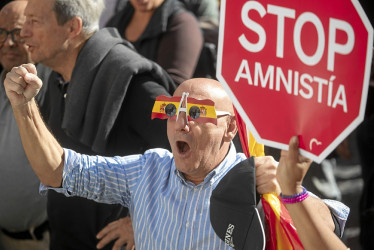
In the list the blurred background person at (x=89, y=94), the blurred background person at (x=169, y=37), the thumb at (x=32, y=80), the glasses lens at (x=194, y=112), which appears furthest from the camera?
the blurred background person at (x=169, y=37)

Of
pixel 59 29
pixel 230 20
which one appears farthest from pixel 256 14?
pixel 59 29

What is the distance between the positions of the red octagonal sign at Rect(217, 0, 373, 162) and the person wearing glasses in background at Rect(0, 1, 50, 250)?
235 centimetres

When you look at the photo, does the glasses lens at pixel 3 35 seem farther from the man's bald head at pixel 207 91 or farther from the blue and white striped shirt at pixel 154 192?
the man's bald head at pixel 207 91

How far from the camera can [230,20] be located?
2.17 m

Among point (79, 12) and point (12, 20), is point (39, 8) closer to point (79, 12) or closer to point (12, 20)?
point (79, 12)

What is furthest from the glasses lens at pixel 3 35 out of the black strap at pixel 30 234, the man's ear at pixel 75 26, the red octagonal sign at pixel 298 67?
the red octagonal sign at pixel 298 67

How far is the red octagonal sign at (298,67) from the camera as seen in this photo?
1951 mm

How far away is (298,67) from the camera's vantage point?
81.4 inches

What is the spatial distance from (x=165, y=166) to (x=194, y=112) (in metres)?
0.29

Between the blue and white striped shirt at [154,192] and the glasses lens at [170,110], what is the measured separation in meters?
0.22

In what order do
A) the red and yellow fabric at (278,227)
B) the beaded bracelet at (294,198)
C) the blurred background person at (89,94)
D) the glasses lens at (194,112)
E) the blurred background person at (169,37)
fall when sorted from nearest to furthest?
the beaded bracelet at (294,198), the red and yellow fabric at (278,227), the glasses lens at (194,112), the blurred background person at (89,94), the blurred background person at (169,37)

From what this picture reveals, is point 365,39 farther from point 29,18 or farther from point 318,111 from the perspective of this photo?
point 29,18

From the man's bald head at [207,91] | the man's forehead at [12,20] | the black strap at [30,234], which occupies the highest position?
the man's bald head at [207,91]

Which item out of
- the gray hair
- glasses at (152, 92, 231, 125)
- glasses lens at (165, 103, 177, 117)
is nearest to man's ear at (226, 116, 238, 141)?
glasses at (152, 92, 231, 125)
